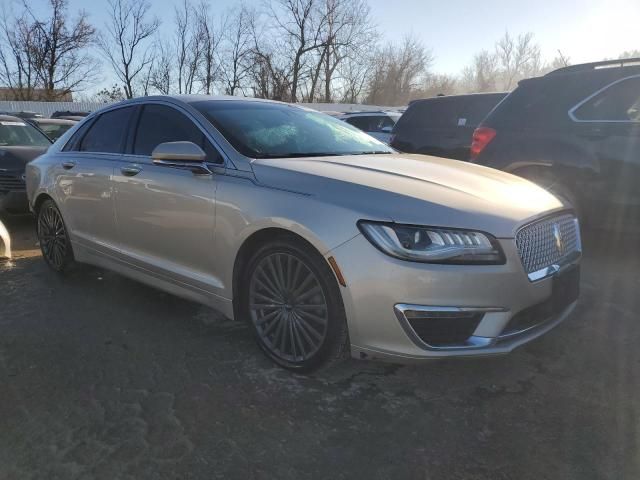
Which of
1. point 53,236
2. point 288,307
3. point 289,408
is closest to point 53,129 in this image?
point 53,236

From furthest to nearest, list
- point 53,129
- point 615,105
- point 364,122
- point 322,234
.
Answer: point 364,122, point 53,129, point 615,105, point 322,234

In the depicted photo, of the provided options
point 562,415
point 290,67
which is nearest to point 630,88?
point 562,415

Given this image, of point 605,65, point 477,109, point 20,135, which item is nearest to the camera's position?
point 605,65

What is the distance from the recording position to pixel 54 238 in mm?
4871

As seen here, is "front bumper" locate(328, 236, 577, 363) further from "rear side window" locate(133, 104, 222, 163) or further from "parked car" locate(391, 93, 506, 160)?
"parked car" locate(391, 93, 506, 160)

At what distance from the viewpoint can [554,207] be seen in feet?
9.60

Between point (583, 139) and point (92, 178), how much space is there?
423cm

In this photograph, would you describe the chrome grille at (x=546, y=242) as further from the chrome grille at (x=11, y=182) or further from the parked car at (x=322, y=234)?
the chrome grille at (x=11, y=182)

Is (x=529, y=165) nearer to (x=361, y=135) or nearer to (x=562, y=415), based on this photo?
Answer: (x=361, y=135)

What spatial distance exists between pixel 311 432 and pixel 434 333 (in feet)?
2.42

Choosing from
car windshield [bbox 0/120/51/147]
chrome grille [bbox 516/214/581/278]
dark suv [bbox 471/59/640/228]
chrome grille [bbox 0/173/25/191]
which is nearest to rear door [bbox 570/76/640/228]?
dark suv [bbox 471/59/640/228]

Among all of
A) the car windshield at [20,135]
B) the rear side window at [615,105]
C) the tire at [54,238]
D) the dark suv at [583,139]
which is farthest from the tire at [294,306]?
the car windshield at [20,135]

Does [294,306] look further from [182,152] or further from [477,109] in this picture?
[477,109]

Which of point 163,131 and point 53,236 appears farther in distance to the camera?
point 53,236
